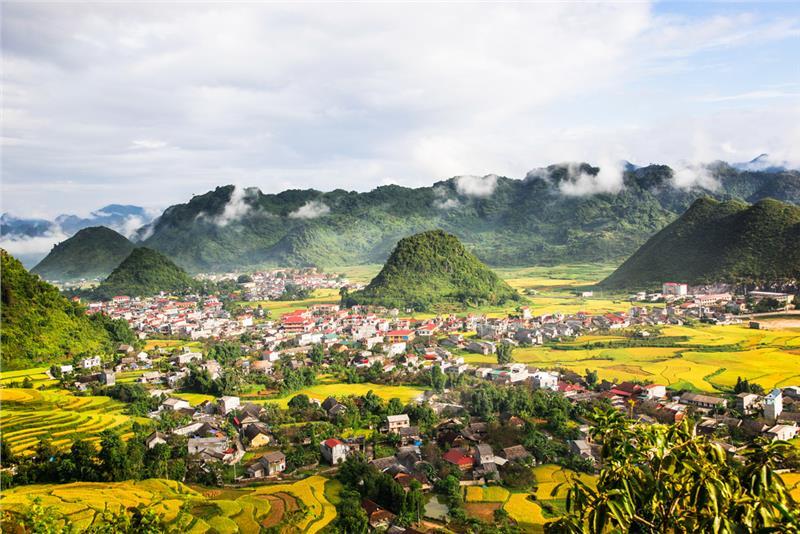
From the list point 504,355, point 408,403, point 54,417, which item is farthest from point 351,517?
point 504,355

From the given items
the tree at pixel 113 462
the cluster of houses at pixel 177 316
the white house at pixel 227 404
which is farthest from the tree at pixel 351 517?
the cluster of houses at pixel 177 316

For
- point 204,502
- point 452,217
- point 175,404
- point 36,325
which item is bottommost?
point 204,502

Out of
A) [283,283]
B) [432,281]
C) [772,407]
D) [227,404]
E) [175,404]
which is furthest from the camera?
[283,283]

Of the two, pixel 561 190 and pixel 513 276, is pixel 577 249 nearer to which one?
pixel 513 276

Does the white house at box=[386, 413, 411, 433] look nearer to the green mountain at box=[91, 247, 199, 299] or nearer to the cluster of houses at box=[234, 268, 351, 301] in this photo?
the cluster of houses at box=[234, 268, 351, 301]

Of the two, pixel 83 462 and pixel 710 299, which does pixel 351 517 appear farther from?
pixel 710 299

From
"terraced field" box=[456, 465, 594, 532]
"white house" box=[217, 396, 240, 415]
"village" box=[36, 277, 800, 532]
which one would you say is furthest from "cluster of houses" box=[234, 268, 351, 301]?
"terraced field" box=[456, 465, 594, 532]

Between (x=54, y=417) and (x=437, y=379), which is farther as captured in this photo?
(x=437, y=379)
